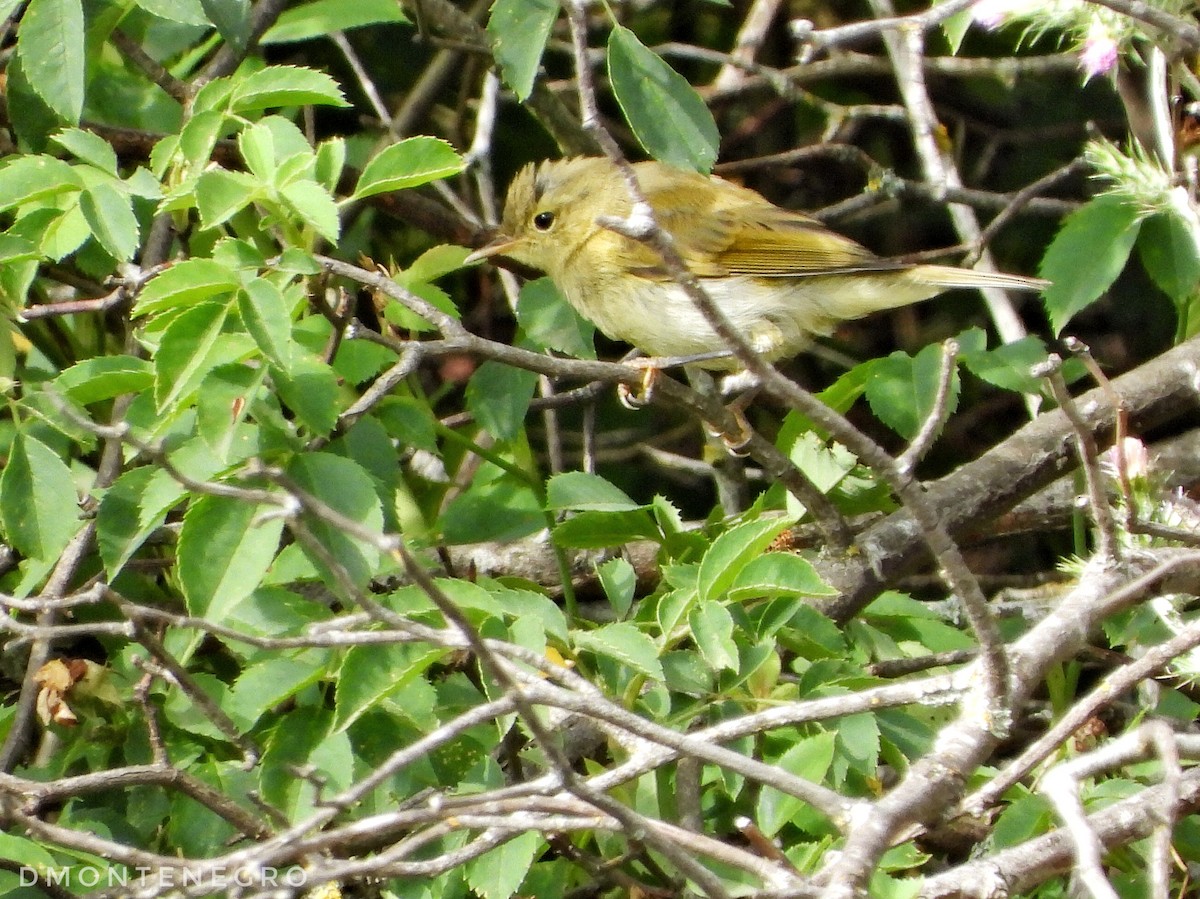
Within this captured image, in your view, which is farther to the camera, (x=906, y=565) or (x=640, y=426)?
(x=640, y=426)

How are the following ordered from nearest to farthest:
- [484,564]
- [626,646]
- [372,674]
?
[372,674] < [626,646] < [484,564]

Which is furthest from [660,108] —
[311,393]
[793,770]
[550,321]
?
[793,770]

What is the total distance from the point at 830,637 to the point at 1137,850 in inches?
23.6

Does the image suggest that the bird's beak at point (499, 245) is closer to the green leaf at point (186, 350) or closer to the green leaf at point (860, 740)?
the green leaf at point (186, 350)

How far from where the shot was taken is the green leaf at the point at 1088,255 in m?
2.76

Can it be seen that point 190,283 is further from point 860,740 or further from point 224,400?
point 860,740

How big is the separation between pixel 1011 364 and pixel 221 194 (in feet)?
5.20

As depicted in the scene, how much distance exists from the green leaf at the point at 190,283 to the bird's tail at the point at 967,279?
203cm

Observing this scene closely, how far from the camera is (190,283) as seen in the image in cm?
205

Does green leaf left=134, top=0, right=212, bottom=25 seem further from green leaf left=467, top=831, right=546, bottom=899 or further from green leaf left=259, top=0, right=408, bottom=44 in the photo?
green leaf left=467, top=831, right=546, bottom=899

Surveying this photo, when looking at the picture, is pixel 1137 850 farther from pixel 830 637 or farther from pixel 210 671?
pixel 210 671

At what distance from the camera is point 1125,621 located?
257 cm

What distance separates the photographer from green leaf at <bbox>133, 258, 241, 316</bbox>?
2041 millimetres

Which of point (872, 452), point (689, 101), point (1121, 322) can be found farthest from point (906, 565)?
point (1121, 322)
